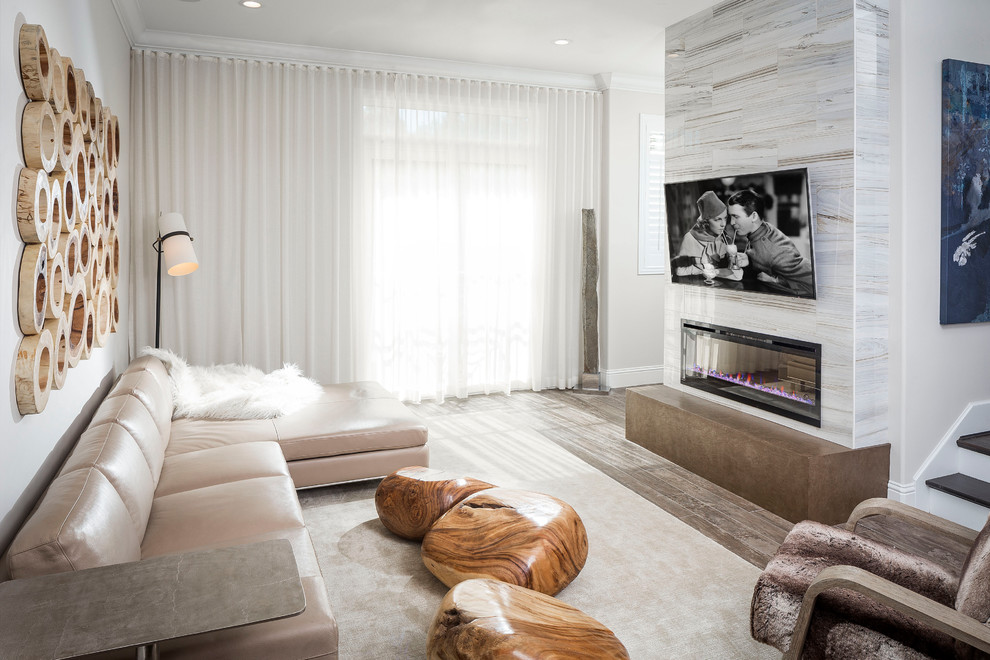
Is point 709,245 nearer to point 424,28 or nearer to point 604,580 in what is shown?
point 604,580

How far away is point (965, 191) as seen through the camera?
3291mm

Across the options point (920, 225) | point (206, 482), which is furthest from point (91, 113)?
point (920, 225)

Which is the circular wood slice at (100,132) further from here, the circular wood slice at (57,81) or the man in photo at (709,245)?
the man in photo at (709,245)

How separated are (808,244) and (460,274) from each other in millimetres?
2949

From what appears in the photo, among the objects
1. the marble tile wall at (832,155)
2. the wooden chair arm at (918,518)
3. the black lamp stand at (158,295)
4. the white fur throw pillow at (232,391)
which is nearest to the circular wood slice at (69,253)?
the white fur throw pillow at (232,391)

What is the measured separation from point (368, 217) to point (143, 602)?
13.7 ft

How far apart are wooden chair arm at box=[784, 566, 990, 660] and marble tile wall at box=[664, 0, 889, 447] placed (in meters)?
1.77

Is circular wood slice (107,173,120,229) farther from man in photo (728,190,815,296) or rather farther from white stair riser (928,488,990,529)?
white stair riser (928,488,990,529)

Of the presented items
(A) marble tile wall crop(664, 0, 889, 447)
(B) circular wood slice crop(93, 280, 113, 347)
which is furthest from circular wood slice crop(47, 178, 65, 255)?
(A) marble tile wall crop(664, 0, 889, 447)

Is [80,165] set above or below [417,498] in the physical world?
above

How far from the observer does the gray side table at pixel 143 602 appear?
1253mm

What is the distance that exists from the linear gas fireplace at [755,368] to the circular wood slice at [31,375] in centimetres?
326

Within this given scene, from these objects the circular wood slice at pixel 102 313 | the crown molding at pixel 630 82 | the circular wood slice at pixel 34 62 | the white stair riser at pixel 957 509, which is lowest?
the white stair riser at pixel 957 509

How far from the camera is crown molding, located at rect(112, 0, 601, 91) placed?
4.60m
